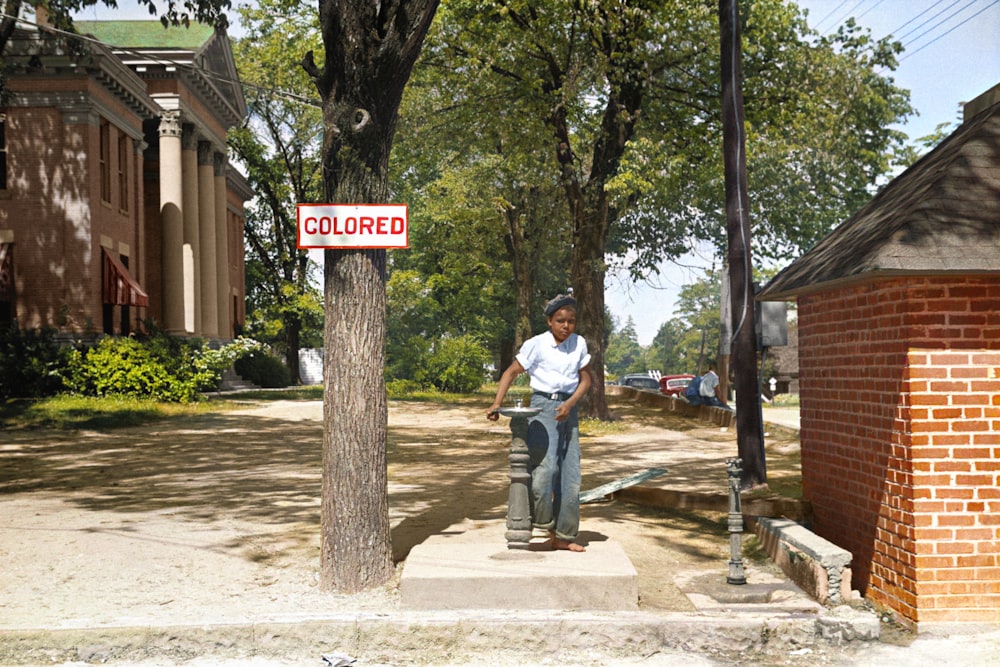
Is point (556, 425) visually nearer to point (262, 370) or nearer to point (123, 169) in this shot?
point (123, 169)

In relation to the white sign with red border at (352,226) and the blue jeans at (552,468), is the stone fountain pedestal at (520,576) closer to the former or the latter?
the blue jeans at (552,468)

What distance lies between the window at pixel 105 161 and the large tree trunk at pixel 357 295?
2455 centimetres

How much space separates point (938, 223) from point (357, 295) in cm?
416

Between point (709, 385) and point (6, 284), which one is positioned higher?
point (6, 284)

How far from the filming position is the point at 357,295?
7.98 metres

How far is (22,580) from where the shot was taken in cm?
800

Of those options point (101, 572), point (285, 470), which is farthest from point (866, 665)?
point (285, 470)

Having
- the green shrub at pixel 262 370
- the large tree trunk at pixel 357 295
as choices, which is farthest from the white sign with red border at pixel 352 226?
the green shrub at pixel 262 370

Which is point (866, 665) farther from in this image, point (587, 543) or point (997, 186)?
point (997, 186)

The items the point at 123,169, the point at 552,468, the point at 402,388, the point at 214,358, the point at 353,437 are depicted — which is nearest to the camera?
the point at 353,437

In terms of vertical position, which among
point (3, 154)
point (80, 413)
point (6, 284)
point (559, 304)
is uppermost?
point (3, 154)

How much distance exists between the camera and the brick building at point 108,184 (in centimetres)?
2853

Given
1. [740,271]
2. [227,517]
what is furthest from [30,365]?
[740,271]

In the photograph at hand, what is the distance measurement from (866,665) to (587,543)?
2739mm
